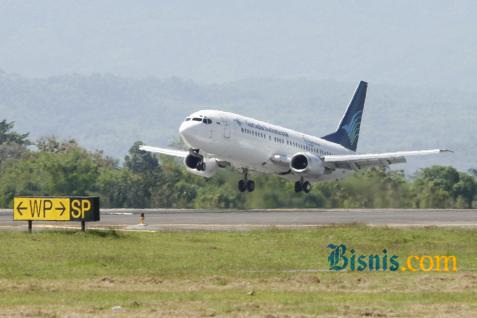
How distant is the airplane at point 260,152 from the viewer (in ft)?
231

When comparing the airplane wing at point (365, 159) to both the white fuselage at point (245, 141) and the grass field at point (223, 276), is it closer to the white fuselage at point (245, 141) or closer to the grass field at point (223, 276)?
the white fuselage at point (245, 141)

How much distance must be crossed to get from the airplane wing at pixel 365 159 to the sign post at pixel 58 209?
32510mm

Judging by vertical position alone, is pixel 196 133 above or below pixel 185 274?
above

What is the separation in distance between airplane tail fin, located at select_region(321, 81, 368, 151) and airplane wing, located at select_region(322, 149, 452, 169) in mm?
7720

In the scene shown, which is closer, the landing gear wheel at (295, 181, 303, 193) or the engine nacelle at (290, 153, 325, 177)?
the engine nacelle at (290, 153, 325, 177)

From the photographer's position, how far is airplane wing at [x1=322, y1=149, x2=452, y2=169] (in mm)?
80000

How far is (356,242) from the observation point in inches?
1783

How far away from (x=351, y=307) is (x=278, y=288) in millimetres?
4067

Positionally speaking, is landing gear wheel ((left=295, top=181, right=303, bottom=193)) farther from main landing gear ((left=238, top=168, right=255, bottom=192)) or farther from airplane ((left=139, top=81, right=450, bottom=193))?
main landing gear ((left=238, top=168, right=255, bottom=192))

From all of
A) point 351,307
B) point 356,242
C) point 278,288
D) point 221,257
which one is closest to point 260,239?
point 356,242

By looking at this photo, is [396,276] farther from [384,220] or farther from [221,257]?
[384,220]

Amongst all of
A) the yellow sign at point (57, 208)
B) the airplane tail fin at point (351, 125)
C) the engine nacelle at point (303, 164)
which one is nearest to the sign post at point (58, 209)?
the yellow sign at point (57, 208)

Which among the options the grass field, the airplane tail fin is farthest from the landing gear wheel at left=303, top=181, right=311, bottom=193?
A: the grass field

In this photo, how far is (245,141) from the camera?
72.4 meters
